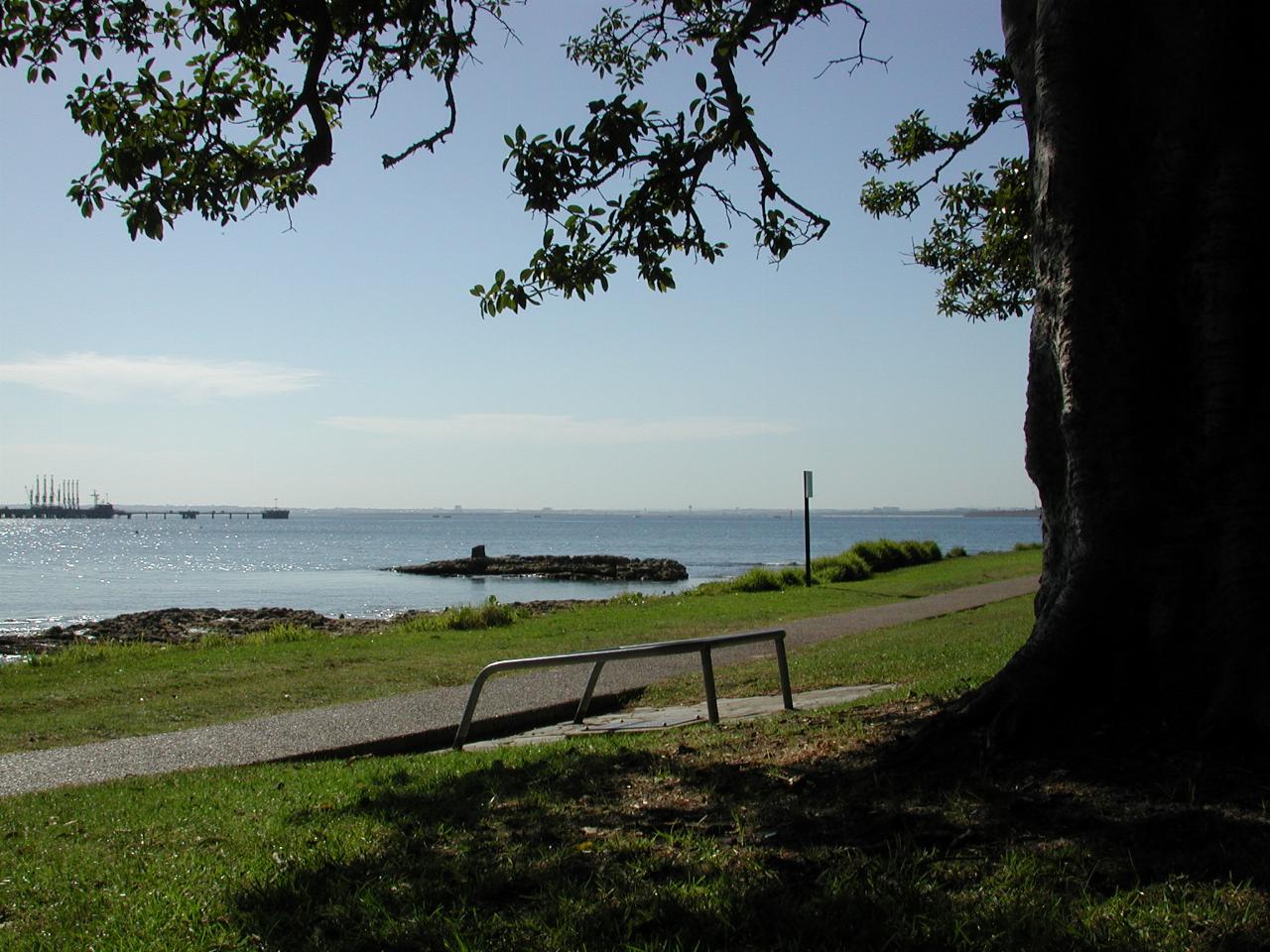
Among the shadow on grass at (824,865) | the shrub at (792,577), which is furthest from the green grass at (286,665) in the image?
the shadow on grass at (824,865)

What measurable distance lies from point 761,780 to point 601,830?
33.0 inches

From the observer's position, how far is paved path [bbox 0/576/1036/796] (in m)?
7.56

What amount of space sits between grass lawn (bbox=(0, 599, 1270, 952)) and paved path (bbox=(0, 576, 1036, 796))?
163 cm

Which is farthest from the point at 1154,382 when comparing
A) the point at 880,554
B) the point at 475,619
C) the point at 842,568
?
the point at 880,554

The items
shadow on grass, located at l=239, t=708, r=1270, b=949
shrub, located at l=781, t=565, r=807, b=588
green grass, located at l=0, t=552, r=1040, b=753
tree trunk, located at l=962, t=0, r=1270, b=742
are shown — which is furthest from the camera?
shrub, located at l=781, t=565, r=807, b=588

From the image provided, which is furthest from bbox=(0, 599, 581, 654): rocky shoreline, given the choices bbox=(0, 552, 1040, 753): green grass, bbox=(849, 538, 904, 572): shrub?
bbox=(849, 538, 904, 572): shrub

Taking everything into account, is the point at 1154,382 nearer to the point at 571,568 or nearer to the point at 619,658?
the point at 619,658

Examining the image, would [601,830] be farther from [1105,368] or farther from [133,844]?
[1105,368]

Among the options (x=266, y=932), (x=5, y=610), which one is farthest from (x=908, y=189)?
(x=5, y=610)

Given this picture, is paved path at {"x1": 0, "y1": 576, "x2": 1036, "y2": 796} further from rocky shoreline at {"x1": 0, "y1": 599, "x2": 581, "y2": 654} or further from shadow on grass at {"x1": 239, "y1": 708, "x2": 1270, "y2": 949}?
rocky shoreline at {"x1": 0, "y1": 599, "x2": 581, "y2": 654}

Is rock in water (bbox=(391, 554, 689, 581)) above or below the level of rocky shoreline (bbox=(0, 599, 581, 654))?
below

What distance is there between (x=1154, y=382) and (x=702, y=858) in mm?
2799

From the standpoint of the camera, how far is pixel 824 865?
12.2 feet

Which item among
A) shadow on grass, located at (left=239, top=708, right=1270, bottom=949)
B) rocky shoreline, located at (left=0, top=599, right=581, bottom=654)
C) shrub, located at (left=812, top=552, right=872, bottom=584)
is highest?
shadow on grass, located at (left=239, top=708, right=1270, bottom=949)
